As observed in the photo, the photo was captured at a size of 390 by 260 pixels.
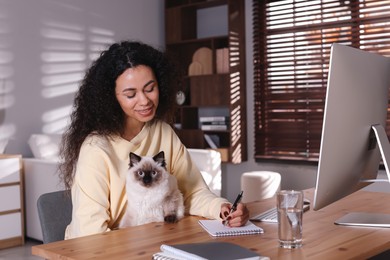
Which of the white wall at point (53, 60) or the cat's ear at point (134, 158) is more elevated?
the white wall at point (53, 60)

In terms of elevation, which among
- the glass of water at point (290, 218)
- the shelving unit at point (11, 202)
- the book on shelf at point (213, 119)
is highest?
the book on shelf at point (213, 119)

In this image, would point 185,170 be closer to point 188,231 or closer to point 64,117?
point 188,231

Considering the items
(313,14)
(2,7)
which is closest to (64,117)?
(2,7)

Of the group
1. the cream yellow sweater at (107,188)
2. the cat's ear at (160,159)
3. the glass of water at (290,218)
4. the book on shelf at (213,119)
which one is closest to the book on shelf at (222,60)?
the book on shelf at (213,119)

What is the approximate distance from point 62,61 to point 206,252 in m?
4.38

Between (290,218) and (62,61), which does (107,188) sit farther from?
(62,61)

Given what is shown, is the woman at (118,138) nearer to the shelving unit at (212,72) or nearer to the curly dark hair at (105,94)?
the curly dark hair at (105,94)

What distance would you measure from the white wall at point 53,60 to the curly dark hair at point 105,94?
3149 millimetres

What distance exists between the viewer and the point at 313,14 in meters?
5.13

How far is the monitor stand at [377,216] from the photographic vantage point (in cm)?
168

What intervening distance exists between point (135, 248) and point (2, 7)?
4.07 metres

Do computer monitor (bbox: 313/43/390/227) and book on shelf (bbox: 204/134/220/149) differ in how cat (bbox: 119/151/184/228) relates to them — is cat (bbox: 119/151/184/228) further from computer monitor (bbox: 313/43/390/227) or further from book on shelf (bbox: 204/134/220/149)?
book on shelf (bbox: 204/134/220/149)

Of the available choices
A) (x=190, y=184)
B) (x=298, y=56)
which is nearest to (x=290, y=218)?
(x=190, y=184)

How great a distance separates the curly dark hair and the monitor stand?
81 centimetres
